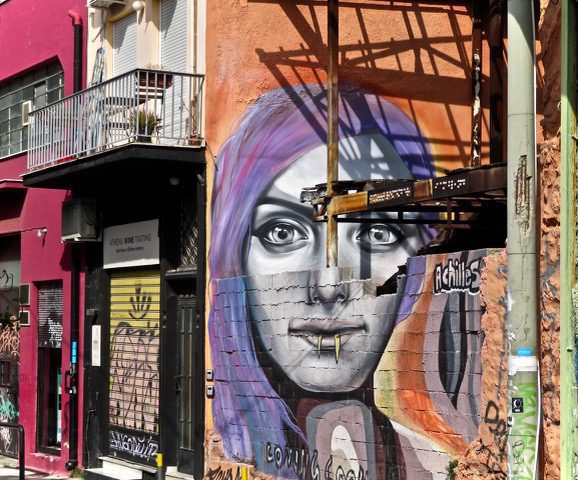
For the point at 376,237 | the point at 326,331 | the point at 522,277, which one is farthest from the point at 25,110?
the point at 522,277

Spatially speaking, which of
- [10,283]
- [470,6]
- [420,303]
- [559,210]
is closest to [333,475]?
[420,303]

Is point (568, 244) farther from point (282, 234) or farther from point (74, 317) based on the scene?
point (74, 317)

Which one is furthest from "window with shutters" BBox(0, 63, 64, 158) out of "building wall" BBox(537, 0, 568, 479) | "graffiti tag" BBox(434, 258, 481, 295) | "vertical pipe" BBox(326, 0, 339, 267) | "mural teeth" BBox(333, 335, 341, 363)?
"building wall" BBox(537, 0, 568, 479)

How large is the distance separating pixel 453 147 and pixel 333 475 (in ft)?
18.1

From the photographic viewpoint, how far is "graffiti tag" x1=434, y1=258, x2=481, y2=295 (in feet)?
33.3

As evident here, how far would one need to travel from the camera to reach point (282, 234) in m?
15.1

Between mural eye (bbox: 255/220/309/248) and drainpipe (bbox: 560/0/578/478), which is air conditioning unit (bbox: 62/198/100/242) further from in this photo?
drainpipe (bbox: 560/0/578/478)

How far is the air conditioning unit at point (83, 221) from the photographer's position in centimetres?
1834

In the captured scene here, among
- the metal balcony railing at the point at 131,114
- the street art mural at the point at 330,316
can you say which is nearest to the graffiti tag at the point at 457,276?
the street art mural at the point at 330,316

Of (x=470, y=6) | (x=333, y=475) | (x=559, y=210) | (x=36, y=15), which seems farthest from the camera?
(x=36, y=15)

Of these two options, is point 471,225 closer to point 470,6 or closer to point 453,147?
point 453,147

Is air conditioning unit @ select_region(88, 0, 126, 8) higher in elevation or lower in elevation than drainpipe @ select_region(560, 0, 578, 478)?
higher

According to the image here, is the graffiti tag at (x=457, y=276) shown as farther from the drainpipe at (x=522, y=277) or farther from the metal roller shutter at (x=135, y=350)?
the metal roller shutter at (x=135, y=350)

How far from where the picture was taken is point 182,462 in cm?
1612
